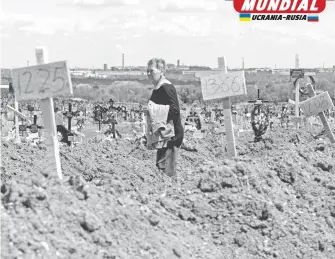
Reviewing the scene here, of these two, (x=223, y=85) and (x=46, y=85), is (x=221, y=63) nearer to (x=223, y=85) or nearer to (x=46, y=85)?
(x=223, y=85)

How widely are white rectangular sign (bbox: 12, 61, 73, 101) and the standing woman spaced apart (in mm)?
2646

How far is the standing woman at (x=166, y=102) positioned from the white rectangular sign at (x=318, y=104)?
5.67m

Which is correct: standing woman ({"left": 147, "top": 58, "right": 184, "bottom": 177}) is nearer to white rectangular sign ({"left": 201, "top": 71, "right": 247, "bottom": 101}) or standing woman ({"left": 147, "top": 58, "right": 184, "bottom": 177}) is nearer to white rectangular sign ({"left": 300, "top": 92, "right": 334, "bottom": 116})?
white rectangular sign ({"left": 201, "top": 71, "right": 247, "bottom": 101})

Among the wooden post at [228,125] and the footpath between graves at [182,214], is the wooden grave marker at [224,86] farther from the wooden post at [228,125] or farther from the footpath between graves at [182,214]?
the footpath between graves at [182,214]

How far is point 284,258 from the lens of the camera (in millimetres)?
6715

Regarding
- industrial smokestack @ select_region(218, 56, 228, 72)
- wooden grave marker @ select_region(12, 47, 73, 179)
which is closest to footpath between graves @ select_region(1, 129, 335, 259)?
wooden grave marker @ select_region(12, 47, 73, 179)

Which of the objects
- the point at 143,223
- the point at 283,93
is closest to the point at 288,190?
the point at 143,223

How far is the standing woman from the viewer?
30.8 feet

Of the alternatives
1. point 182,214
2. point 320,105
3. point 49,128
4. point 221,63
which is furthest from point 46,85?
point 320,105

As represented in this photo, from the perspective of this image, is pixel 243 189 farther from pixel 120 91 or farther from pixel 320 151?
pixel 120 91

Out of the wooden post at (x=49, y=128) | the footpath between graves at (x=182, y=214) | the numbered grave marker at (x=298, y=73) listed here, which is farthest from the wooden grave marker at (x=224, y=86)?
the numbered grave marker at (x=298, y=73)

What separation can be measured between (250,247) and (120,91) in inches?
2859

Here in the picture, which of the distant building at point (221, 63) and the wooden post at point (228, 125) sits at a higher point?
the distant building at point (221, 63)

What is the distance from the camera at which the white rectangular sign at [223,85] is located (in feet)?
32.1
